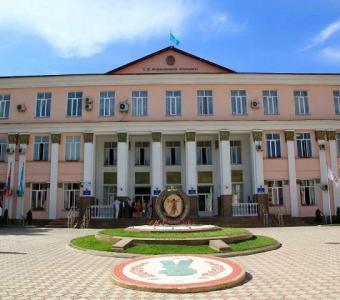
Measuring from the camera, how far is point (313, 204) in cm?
2839

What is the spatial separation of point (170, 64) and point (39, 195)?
14.2 metres

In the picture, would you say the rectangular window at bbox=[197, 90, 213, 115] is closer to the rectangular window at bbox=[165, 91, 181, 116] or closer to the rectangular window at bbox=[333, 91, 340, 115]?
the rectangular window at bbox=[165, 91, 181, 116]

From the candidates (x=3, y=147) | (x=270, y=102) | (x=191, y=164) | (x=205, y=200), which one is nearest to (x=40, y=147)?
(x=3, y=147)

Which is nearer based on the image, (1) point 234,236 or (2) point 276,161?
(1) point 234,236

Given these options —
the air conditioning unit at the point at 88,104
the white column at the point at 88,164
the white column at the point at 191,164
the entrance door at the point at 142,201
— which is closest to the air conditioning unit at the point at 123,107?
the air conditioning unit at the point at 88,104

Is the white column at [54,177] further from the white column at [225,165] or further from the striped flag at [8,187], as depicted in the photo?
the white column at [225,165]

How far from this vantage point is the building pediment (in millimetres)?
30359

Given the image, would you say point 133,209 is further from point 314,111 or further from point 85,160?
point 314,111

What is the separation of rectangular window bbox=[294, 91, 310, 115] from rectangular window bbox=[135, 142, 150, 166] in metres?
12.0

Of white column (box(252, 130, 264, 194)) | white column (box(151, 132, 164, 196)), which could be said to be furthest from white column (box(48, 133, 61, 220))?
white column (box(252, 130, 264, 194))

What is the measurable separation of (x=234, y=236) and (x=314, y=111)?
1807 centimetres

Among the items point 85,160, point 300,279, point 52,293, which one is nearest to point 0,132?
point 85,160

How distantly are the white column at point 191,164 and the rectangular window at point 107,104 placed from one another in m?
6.15

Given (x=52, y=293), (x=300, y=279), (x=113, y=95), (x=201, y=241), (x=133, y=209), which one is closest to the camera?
(x=52, y=293)
